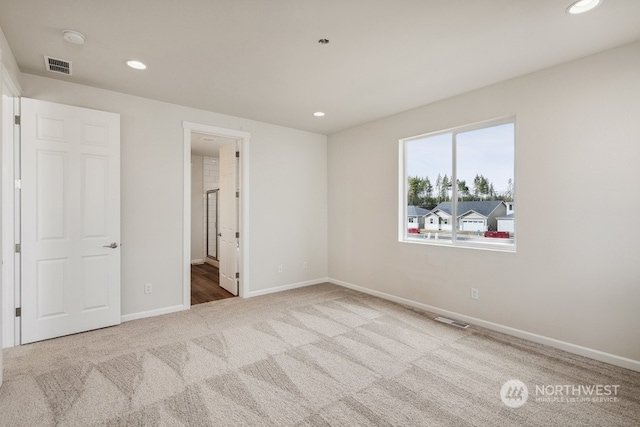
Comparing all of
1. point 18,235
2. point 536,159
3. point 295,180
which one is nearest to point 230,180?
point 295,180

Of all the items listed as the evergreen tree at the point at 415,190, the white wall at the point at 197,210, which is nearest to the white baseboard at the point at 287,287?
the evergreen tree at the point at 415,190

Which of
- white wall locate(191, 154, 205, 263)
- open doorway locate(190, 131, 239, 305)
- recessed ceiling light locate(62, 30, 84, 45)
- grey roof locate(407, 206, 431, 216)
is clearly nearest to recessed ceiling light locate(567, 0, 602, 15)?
Result: grey roof locate(407, 206, 431, 216)

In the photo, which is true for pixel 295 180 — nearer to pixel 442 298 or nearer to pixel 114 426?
pixel 442 298

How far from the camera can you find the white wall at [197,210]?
7.45 metres

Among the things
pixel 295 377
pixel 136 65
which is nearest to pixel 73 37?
pixel 136 65

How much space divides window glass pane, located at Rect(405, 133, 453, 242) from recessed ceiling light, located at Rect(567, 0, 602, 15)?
71.0 inches

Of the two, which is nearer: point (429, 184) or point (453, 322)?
point (453, 322)

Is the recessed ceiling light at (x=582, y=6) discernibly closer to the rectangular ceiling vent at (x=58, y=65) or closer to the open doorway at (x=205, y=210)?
the rectangular ceiling vent at (x=58, y=65)

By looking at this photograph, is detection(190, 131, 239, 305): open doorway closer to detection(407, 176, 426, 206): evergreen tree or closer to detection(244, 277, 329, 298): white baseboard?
detection(244, 277, 329, 298): white baseboard

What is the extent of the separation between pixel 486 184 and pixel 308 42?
251 centimetres

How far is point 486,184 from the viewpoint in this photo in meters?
3.48

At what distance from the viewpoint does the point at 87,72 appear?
9.87 feet

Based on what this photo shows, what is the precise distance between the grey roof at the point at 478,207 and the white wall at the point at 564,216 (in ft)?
1.04

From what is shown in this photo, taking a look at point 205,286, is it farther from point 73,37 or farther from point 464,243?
point 464,243
